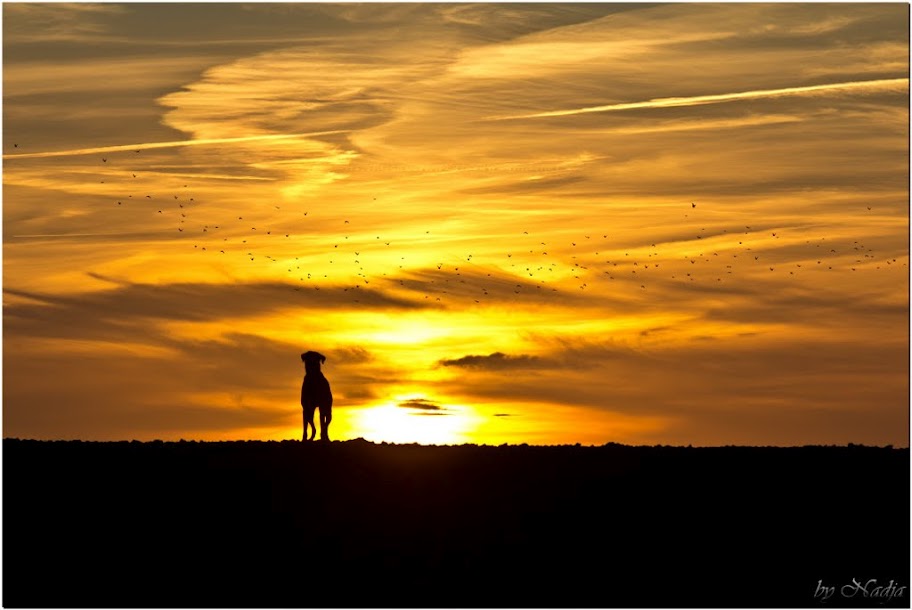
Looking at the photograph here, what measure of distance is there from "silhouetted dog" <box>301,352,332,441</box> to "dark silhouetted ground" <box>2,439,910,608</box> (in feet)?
9.76

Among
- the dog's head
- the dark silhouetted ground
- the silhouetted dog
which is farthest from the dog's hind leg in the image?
the dark silhouetted ground

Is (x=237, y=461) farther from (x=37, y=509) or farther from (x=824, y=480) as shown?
(x=824, y=480)

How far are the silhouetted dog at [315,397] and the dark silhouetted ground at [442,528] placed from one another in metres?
2.97

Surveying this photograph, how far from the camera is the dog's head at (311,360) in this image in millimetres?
40281

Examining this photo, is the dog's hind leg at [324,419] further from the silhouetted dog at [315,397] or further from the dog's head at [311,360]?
the dog's head at [311,360]

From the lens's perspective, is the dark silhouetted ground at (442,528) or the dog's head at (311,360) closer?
the dark silhouetted ground at (442,528)

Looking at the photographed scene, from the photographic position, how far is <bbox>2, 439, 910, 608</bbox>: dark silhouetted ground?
30.5 metres

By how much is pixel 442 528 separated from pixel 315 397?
838 centimetres

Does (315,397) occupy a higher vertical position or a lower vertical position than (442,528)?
higher

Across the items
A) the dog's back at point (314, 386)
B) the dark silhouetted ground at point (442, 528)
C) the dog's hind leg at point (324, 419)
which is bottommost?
the dark silhouetted ground at point (442, 528)

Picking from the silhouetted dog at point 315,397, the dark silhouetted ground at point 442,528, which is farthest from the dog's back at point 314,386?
the dark silhouetted ground at point 442,528

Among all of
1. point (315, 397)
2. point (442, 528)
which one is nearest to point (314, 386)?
point (315, 397)

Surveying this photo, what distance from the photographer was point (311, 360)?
40.3m

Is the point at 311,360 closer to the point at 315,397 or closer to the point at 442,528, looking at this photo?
the point at 315,397
